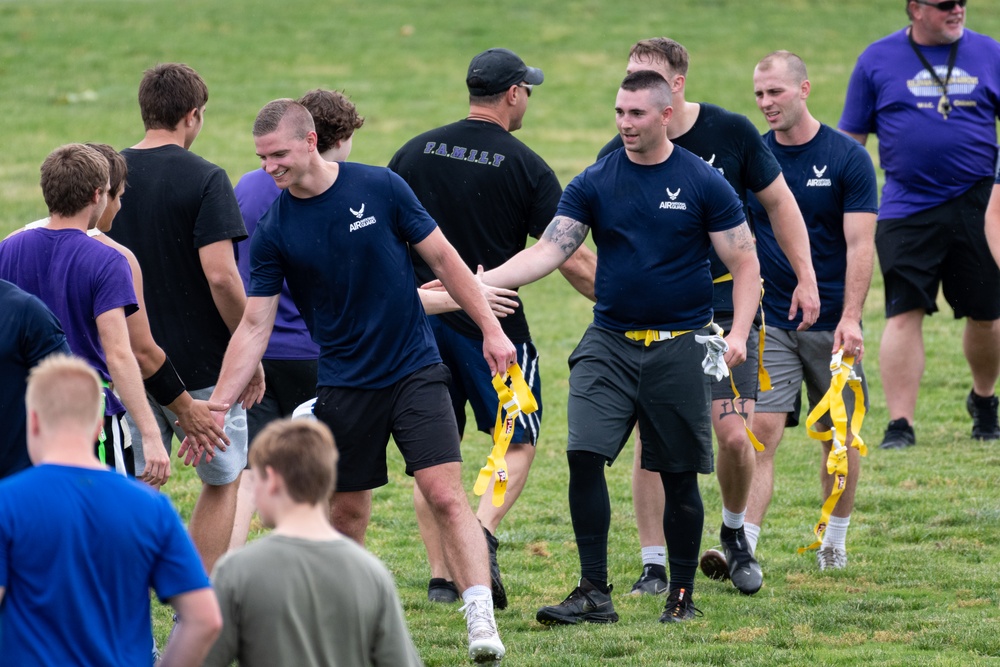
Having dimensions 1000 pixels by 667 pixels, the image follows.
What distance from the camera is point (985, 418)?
1010 centimetres

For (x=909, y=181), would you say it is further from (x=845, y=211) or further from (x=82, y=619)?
(x=82, y=619)

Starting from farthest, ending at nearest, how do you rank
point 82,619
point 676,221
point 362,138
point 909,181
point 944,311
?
point 362,138 < point 944,311 < point 909,181 < point 676,221 < point 82,619

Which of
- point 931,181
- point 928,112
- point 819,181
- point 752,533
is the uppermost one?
point 928,112

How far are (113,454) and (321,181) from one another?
4.41 ft

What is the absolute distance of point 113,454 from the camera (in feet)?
18.1

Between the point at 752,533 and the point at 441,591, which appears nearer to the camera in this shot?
the point at 441,591

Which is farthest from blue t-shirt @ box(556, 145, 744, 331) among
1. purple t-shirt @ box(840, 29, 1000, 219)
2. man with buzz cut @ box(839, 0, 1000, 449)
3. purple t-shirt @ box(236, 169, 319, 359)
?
purple t-shirt @ box(840, 29, 1000, 219)

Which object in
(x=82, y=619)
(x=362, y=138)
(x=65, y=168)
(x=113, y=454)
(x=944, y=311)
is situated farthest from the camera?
(x=362, y=138)

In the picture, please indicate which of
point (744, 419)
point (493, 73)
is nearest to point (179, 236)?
point (493, 73)

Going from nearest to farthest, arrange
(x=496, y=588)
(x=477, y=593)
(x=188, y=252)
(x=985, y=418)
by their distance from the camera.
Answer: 1. (x=477, y=593)
2. (x=188, y=252)
3. (x=496, y=588)
4. (x=985, y=418)

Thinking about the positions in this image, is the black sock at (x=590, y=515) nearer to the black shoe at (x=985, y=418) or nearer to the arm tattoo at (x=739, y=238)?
the arm tattoo at (x=739, y=238)

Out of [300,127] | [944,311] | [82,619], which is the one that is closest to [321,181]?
[300,127]

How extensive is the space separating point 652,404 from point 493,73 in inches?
76.8

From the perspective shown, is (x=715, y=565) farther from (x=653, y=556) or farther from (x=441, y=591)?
(x=441, y=591)
